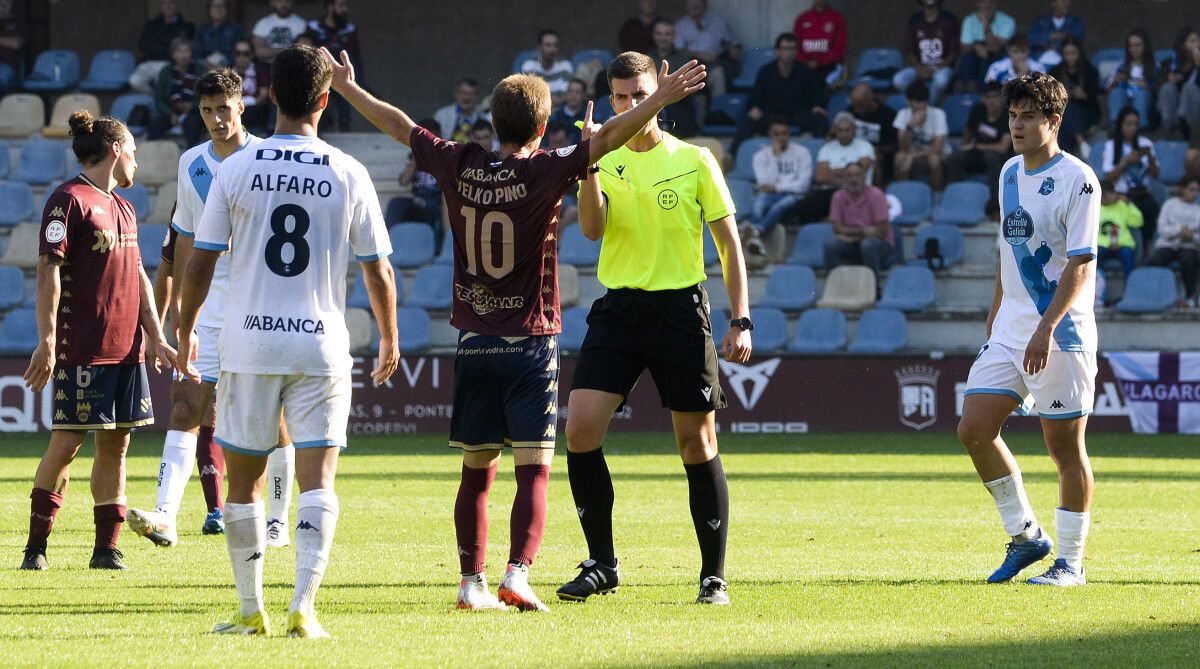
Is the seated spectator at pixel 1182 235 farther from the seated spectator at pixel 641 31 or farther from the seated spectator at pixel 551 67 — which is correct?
the seated spectator at pixel 551 67

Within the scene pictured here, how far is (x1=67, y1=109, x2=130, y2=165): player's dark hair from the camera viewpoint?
799 centimetres

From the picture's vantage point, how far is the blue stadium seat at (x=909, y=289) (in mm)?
19969

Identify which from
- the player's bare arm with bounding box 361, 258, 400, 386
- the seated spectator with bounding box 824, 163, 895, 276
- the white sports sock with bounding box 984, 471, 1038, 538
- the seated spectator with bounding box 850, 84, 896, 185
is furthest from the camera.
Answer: the seated spectator with bounding box 850, 84, 896, 185

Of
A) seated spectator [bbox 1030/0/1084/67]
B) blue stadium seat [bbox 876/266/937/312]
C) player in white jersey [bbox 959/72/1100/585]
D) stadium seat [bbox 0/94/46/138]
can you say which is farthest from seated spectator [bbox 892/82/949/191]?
player in white jersey [bbox 959/72/1100/585]

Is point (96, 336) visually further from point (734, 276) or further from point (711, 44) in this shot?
point (711, 44)

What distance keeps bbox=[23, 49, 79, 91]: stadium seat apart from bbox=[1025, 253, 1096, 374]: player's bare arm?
810 inches

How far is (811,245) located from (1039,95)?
13.6 metres

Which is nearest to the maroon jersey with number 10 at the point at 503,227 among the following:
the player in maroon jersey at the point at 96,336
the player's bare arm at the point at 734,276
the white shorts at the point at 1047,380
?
the player's bare arm at the point at 734,276

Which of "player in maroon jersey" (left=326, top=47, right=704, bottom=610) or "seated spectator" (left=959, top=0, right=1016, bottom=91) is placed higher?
"seated spectator" (left=959, top=0, right=1016, bottom=91)

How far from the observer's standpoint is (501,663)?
5422 mm

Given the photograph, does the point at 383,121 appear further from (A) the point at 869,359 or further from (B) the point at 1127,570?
(A) the point at 869,359

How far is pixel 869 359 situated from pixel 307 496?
13.3 metres

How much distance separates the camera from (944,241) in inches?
817

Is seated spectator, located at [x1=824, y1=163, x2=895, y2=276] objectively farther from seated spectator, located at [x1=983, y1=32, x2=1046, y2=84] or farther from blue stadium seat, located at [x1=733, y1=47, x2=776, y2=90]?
blue stadium seat, located at [x1=733, y1=47, x2=776, y2=90]
